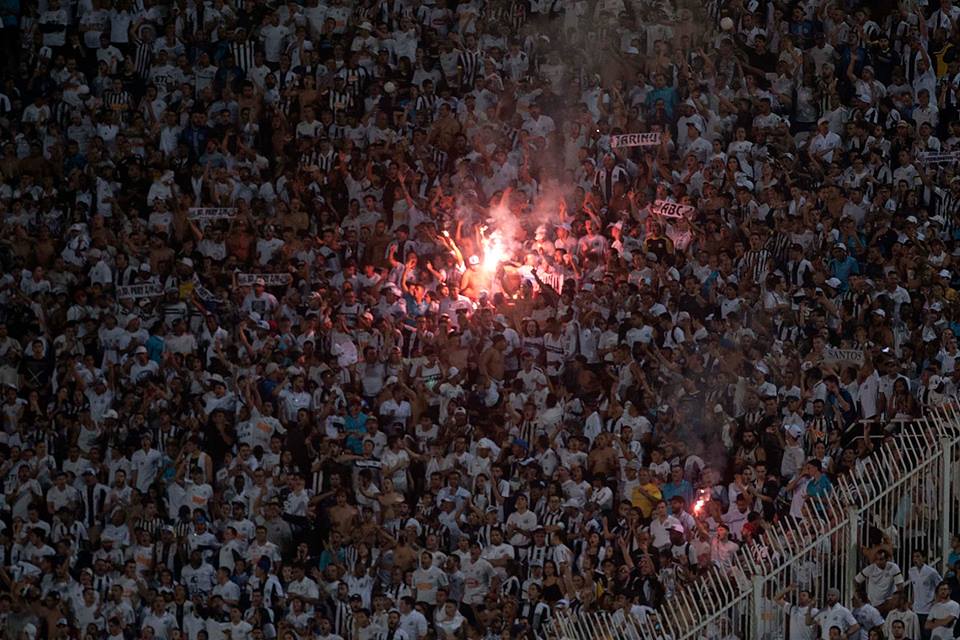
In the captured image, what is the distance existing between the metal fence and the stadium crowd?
26 centimetres

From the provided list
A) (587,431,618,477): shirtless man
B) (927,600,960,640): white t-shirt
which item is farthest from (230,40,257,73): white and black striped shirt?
(927,600,960,640): white t-shirt

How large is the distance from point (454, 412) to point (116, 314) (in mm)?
5035

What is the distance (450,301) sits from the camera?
32.5 metres

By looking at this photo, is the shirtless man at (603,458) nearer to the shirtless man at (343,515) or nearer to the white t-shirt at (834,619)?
the shirtless man at (343,515)

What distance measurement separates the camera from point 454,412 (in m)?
30.4

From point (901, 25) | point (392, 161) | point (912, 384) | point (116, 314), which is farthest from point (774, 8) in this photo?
point (116, 314)

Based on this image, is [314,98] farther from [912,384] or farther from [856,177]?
[912,384]

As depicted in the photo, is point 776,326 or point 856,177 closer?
point 776,326

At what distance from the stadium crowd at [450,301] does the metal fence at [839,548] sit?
0.86 ft

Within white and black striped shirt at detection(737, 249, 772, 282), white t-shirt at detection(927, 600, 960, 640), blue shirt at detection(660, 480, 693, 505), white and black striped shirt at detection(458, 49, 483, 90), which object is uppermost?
white and black striped shirt at detection(458, 49, 483, 90)

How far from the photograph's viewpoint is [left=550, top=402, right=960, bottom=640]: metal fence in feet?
85.5

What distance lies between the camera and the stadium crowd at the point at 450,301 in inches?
1123

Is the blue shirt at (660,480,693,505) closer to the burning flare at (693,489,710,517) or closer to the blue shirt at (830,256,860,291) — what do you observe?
the burning flare at (693,489,710,517)

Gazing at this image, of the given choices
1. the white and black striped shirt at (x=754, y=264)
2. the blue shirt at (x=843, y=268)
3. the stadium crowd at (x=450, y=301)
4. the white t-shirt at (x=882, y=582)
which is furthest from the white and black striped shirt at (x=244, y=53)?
the white t-shirt at (x=882, y=582)
